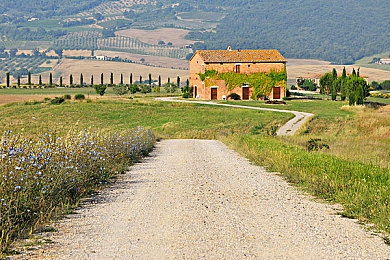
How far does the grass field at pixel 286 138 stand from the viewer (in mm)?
11088

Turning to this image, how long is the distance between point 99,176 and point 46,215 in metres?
4.17

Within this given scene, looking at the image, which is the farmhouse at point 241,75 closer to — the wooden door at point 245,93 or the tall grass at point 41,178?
the wooden door at point 245,93

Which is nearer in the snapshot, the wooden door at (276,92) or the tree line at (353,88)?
the tree line at (353,88)

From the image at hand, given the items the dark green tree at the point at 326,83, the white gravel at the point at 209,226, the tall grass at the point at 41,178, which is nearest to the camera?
the white gravel at the point at 209,226

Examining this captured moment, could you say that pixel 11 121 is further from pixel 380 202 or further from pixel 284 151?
pixel 380 202

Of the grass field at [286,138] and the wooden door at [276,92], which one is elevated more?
the wooden door at [276,92]

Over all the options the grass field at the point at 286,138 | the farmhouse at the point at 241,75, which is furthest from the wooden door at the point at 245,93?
the grass field at the point at 286,138

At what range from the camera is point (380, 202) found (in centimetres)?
933

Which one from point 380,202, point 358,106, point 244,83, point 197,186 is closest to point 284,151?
point 197,186

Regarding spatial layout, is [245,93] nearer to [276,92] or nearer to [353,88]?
[276,92]

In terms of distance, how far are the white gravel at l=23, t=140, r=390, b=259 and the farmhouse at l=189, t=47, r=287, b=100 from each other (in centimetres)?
6436

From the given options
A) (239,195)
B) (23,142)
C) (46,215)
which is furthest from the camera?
(239,195)

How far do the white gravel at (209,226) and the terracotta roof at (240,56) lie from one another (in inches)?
2565

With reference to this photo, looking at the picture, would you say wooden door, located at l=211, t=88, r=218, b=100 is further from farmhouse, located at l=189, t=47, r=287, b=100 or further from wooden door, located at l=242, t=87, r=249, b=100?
wooden door, located at l=242, t=87, r=249, b=100
